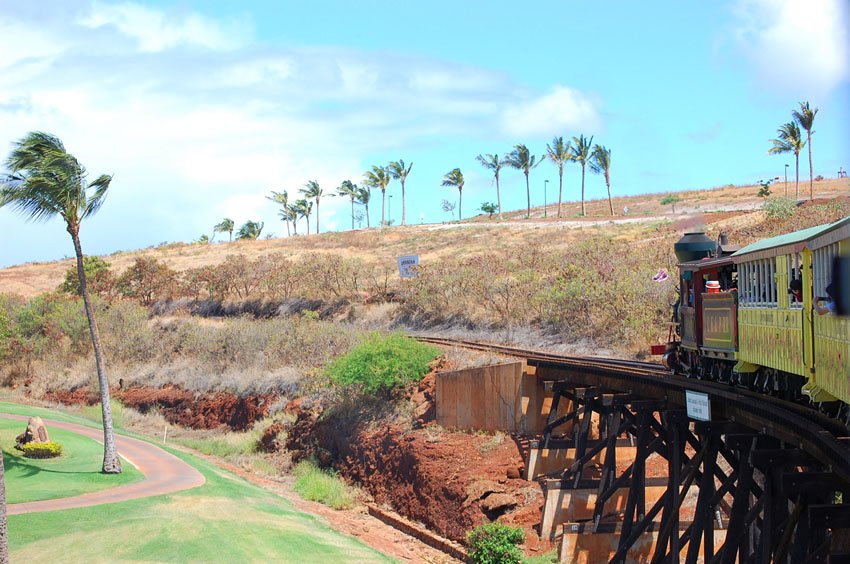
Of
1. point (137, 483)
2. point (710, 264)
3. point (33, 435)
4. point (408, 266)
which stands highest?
point (408, 266)

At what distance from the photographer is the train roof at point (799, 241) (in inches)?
426

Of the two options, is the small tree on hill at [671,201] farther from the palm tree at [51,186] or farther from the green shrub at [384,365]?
the palm tree at [51,186]

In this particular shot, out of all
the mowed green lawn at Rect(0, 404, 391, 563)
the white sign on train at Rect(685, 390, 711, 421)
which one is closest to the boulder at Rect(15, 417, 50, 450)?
the mowed green lawn at Rect(0, 404, 391, 563)

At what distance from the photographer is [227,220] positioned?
153250 millimetres

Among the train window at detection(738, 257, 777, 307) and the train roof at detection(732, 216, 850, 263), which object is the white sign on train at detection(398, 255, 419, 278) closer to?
the train roof at detection(732, 216, 850, 263)

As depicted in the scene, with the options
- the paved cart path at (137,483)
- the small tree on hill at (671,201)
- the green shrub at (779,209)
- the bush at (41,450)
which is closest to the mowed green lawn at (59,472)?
the bush at (41,450)

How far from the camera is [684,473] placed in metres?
16.3

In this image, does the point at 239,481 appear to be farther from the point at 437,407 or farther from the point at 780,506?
the point at 780,506

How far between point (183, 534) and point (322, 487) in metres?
9.32

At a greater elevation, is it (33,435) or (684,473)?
(684,473)

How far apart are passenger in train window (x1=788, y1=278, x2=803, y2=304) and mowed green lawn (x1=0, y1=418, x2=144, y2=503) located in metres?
20.8

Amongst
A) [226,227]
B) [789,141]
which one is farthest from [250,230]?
[789,141]

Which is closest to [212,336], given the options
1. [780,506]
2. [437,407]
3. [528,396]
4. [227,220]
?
[437,407]

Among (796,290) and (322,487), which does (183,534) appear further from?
(796,290)
